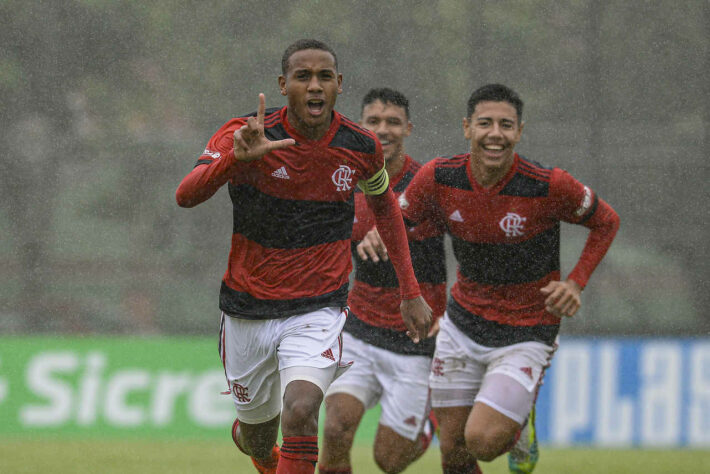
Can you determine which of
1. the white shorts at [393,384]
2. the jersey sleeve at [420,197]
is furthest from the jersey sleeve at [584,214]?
the white shorts at [393,384]

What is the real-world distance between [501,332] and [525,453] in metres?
1.16

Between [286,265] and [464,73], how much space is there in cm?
860

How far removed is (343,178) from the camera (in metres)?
5.21

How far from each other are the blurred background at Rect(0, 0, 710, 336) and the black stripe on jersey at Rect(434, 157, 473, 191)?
6.47m

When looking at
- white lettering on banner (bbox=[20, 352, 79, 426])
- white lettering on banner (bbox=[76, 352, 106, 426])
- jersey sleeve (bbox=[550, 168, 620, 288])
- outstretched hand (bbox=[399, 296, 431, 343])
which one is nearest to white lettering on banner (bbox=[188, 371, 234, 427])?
white lettering on banner (bbox=[76, 352, 106, 426])

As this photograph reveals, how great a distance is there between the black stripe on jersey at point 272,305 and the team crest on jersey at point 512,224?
3.48ft

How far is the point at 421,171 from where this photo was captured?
238 inches

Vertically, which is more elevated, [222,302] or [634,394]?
[222,302]

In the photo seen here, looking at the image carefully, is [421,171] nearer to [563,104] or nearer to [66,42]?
[563,104]

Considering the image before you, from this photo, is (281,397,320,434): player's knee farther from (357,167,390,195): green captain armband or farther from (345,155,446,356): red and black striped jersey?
(345,155,446,356): red and black striped jersey

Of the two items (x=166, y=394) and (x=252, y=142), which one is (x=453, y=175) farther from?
(x=166, y=394)

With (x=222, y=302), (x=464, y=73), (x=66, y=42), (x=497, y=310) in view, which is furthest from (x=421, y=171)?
(x=66, y=42)

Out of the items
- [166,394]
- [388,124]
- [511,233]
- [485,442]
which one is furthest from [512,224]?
[166,394]

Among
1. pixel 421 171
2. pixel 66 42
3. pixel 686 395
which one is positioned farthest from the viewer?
pixel 66 42
